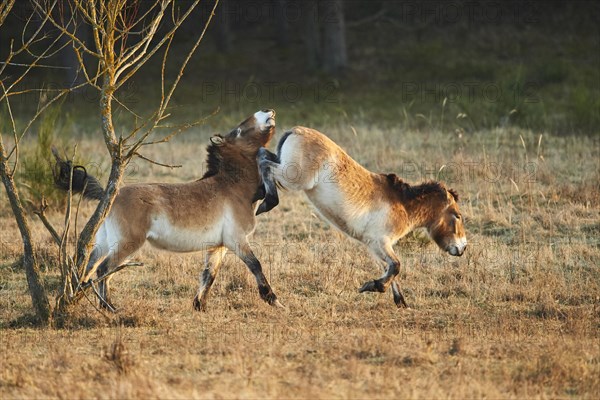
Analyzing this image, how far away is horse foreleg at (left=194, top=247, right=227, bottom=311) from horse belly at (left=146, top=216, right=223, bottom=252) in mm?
274

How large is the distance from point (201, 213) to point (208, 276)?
668mm

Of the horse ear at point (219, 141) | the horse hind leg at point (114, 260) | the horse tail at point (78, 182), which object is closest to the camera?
the horse hind leg at point (114, 260)

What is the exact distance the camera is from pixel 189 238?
7.71 metres

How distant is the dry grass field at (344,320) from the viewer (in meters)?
5.69

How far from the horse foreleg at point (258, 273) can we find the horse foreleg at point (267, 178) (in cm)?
39

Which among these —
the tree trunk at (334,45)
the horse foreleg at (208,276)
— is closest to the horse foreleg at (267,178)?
the horse foreleg at (208,276)

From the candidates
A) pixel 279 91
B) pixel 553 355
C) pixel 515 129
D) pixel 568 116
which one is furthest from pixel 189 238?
pixel 279 91

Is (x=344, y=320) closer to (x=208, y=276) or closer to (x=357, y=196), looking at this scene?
(x=357, y=196)

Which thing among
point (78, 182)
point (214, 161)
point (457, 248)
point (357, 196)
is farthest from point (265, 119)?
point (457, 248)

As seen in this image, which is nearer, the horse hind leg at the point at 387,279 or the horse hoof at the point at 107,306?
the horse hoof at the point at 107,306

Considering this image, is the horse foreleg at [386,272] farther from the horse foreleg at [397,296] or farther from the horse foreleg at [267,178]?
the horse foreleg at [267,178]

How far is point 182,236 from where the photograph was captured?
7.68 metres

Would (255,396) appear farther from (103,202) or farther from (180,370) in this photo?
(103,202)

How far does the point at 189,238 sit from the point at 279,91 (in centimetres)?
2108
